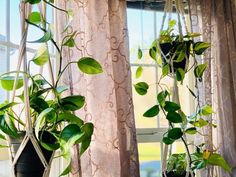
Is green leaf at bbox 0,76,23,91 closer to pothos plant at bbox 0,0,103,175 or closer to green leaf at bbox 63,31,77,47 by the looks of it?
pothos plant at bbox 0,0,103,175

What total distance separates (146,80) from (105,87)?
0.54 m

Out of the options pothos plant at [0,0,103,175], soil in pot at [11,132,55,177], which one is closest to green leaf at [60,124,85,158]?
pothos plant at [0,0,103,175]

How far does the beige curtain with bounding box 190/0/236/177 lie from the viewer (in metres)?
2.01

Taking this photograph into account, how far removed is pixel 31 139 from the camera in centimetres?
108

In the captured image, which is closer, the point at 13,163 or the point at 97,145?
the point at 13,163

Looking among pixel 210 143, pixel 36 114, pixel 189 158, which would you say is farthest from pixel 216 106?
pixel 36 114

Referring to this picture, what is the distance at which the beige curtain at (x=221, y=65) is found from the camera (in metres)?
2.01

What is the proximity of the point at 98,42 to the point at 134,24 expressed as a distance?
505 millimetres

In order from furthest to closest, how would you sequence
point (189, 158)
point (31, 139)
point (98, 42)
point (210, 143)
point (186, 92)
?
1. point (186, 92)
2. point (210, 143)
3. point (98, 42)
4. point (189, 158)
5. point (31, 139)

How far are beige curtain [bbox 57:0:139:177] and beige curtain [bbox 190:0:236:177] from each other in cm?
55

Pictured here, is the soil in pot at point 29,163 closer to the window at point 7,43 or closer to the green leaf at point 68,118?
the green leaf at point 68,118

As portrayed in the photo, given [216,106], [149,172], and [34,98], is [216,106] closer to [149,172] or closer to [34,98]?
[149,172]

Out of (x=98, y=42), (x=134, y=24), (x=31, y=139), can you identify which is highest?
(x=134, y=24)

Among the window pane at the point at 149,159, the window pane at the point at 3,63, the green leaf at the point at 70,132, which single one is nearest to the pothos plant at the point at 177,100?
the window pane at the point at 149,159
